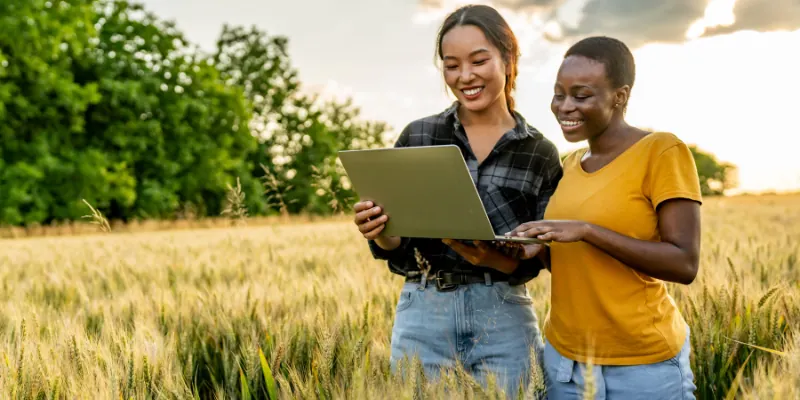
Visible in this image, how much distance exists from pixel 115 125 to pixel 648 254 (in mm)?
25382

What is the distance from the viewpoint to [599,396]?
1701 millimetres

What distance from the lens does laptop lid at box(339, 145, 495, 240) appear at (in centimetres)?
163

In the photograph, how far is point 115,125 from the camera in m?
24.1

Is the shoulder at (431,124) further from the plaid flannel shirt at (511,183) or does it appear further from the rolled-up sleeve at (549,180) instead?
the rolled-up sleeve at (549,180)

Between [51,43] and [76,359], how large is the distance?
2197 cm

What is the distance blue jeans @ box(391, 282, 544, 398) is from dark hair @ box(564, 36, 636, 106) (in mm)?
781

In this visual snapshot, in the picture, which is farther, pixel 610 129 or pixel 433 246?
pixel 433 246

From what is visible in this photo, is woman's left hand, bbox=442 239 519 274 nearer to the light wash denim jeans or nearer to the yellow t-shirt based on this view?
the yellow t-shirt

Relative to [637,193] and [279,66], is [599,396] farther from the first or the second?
[279,66]

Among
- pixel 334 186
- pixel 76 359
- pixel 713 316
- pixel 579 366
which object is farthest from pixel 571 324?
pixel 334 186

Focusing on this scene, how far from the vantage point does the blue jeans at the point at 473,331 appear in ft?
6.88

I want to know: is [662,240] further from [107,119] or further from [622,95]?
[107,119]

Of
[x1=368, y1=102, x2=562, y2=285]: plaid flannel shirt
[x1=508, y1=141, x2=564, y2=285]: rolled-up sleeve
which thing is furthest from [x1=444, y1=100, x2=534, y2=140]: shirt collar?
[x1=508, y1=141, x2=564, y2=285]: rolled-up sleeve

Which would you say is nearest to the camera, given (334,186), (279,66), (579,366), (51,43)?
(579,366)
